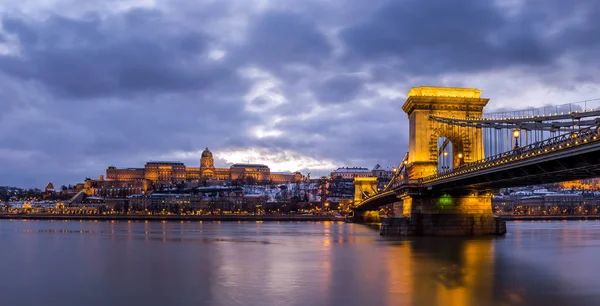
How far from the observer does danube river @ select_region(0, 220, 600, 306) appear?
22.5 meters

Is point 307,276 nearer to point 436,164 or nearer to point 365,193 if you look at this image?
point 436,164

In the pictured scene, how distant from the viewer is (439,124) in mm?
57094

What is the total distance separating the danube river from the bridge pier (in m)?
6.52

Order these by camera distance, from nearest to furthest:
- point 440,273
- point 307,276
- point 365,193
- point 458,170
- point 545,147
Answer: point 307,276, point 440,273, point 545,147, point 458,170, point 365,193

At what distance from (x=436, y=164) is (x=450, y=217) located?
6.66 meters

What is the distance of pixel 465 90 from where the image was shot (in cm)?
5725

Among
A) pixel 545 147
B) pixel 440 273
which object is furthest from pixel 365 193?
pixel 440 273

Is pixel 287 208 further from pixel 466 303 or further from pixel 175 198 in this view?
pixel 466 303

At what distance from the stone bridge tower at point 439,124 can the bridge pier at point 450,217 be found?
4.89 meters

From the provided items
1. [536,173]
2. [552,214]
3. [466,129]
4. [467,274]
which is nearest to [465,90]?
[466,129]

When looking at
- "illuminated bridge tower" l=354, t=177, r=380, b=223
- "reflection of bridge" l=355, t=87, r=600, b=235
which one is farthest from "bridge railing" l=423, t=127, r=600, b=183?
"illuminated bridge tower" l=354, t=177, r=380, b=223

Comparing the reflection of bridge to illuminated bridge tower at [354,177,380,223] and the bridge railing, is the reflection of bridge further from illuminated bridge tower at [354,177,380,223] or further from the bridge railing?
illuminated bridge tower at [354,177,380,223]

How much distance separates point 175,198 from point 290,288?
17296 centimetres

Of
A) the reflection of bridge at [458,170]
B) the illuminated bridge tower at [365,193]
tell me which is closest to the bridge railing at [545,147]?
the reflection of bridge at [458,170]
